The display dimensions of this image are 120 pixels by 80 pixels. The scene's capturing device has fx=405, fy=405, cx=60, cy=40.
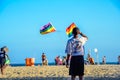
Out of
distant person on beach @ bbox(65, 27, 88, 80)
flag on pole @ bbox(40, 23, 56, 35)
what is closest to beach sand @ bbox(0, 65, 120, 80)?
distant person on beach @ bbox(65, 27, 88, 80)

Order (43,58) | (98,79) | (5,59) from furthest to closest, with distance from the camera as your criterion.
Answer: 1. (43,58)
2. (5,59)
3. (98,79)

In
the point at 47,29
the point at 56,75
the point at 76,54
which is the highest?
the point at 47,29

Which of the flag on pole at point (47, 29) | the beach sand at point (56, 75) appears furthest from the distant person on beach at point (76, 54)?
the flag on pole at point (47, 29)

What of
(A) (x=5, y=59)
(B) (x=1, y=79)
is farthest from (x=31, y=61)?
(B) (x=1, y=79)

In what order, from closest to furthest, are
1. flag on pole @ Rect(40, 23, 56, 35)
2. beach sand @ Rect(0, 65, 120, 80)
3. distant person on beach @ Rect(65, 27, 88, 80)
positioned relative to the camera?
distant person on beach @ Rect(65, 27, 88, 80)
beach sand @ Rect(0, 65, 120, 80)
flag on pole @ Rect(40, 23, 56, 35)

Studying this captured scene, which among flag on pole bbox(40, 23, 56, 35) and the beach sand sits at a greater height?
flag on pole bbox(40, 23, 56, 35)

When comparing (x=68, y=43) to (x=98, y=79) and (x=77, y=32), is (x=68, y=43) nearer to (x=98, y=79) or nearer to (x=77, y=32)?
(x=77, y=32)

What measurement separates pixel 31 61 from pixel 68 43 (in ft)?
104

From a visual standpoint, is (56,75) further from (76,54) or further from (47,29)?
(47,29)

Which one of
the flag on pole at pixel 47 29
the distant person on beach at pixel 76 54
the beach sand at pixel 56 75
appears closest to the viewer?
the distant person on beach at pixel 76 54

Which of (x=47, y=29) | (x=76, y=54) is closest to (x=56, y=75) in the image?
(x=76, y=54)

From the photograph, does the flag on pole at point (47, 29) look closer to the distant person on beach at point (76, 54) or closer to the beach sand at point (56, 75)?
the beach sand at point (56, 75)

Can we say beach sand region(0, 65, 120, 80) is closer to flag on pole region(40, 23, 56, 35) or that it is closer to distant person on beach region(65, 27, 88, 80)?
distant person on beach region(65, 27, 88, 80)

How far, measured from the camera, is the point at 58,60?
4284cm
